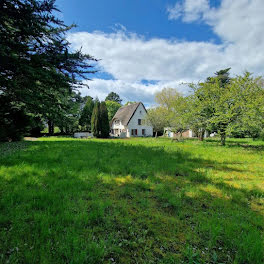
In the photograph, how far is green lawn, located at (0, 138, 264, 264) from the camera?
1907 millimetres

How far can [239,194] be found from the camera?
145 inches

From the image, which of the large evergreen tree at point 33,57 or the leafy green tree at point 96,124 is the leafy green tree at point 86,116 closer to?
the leafy green tree at point 96,124

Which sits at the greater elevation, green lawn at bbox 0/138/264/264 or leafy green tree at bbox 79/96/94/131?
leafy green tree at bbox 79/96/94/131

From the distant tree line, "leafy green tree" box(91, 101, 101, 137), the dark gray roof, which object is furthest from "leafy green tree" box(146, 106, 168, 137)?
the distant tree line

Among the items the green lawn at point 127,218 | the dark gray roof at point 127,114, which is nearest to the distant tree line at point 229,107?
the green lawn at point 127,218

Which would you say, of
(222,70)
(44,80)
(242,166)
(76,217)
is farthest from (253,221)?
(222,70)

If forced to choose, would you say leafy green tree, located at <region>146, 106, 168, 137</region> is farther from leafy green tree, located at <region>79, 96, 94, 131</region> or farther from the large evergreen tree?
the large evergreen tree

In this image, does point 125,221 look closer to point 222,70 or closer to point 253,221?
point 253,221

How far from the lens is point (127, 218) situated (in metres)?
2.63

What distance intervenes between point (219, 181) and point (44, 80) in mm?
5520

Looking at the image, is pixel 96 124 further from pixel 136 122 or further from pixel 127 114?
pixel 136 122

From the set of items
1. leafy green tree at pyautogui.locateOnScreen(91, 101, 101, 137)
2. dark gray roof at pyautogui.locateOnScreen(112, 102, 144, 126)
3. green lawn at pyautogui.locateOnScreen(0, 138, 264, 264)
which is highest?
dark gray roof at pyautogui.locateOnScreen(112, 102, 144, 126)

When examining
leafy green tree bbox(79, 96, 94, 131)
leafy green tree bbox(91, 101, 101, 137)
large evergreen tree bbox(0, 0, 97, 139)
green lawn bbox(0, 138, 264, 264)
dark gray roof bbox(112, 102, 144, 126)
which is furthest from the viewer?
leafy green tree bbox(79, 96, 94, 131)

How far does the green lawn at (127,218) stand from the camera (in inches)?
75.1
